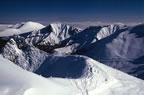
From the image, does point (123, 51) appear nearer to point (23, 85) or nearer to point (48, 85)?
point (48, 85)

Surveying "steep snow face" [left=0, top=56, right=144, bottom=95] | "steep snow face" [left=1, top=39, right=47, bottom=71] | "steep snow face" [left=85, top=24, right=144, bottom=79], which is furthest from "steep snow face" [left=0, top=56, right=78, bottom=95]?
"steep snow face" [left=85, top=24, right=144, bottom=79]

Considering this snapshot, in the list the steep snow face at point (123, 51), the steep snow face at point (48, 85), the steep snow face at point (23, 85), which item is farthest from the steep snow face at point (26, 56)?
the steep snow face at point (23, 85)

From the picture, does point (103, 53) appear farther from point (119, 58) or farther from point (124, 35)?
point (124, 35)

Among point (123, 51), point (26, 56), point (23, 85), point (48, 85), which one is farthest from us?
point (123, 51)

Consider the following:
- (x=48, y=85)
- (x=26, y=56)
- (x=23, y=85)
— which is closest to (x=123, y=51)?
(x=26, y=56)

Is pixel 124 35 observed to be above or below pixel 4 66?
below

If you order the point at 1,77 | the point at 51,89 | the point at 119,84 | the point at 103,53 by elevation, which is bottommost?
the point at 103,53

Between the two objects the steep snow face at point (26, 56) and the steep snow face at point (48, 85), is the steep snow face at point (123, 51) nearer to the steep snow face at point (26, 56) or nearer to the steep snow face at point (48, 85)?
the steep snow face at point (26, 56)

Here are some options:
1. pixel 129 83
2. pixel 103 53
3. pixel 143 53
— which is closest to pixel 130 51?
pixel 143 53
